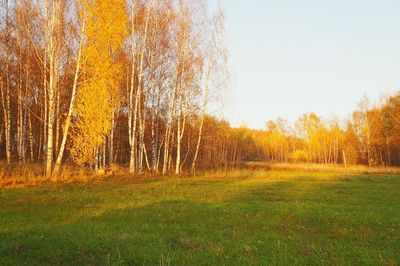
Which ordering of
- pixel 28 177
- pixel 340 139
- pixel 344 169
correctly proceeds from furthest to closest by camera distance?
pixel 340 139 → pixel 344 169 → pixel 28 177

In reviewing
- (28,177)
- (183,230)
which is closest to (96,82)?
(28,177)

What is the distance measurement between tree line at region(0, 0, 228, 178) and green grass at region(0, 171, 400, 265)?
24.5 feet

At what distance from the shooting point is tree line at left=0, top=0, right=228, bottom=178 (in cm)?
2277

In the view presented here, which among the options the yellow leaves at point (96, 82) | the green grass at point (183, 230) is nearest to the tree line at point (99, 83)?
the yellow leaves at point (96, 82)

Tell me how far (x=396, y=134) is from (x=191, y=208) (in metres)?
59.1

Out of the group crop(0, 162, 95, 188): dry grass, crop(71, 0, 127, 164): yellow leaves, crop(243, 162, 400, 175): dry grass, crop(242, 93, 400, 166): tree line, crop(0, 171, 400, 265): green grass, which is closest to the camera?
crop(0, 171, 400, 265): green grass

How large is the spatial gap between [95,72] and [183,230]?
16.2 metres

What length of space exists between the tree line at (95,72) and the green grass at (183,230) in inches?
293

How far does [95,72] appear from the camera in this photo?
23.3 m

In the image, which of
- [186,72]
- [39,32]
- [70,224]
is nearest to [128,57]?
[186,72]

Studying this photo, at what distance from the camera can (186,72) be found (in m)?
34.1

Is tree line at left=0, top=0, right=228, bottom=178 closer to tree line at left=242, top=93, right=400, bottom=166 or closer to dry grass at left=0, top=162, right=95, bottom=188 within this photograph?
dry grass at left=0, top=162, right=95, bottom=188

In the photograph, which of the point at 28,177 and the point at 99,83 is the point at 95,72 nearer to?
the point at 99,83

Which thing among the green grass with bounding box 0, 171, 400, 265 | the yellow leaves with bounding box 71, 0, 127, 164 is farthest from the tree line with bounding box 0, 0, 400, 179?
the green grass with bounding box 0, 171, 400, 265
